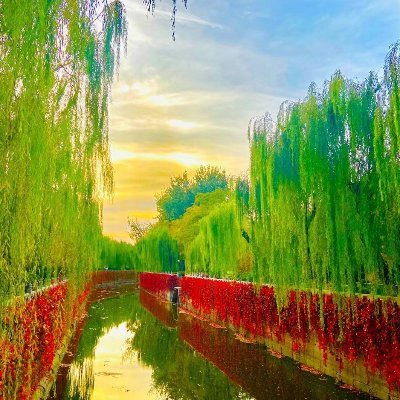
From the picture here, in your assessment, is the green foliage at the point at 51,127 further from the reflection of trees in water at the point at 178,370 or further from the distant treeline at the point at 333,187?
the distant treeline at the point at 333,187

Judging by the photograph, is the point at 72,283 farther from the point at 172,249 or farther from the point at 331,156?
the point at 172,249

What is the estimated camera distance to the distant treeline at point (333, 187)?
24.3ft

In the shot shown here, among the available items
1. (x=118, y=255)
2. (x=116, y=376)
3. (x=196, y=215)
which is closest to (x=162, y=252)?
(x=196, y=215)

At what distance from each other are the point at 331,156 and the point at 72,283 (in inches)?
198

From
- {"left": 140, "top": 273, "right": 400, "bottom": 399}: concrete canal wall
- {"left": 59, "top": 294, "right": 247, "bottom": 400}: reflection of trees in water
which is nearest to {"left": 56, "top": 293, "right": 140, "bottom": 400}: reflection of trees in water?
{"left": 59, "top": 294, "right": 247, "bottom": 400}: reflection of trees in water

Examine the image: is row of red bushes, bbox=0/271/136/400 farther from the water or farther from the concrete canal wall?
the concrete canal wall

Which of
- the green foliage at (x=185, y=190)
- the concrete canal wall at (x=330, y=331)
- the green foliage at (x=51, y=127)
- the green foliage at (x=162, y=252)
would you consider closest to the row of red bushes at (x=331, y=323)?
the concrete canal wall at (x=330, y=331)

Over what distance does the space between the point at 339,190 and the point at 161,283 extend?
94.5 ft

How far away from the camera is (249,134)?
460 inches

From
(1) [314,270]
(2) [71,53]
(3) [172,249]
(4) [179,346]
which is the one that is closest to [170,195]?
(3) [172,249]

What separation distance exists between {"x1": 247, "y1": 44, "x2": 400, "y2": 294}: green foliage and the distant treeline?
0.02 meters

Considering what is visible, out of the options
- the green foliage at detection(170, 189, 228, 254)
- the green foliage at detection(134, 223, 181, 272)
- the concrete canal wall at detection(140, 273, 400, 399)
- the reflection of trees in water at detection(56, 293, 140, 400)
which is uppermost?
the green foliage at detection(170, 189, 228, 254)

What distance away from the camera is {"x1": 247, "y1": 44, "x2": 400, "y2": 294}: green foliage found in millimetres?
7375

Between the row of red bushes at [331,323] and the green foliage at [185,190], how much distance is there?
40732 millimetres
